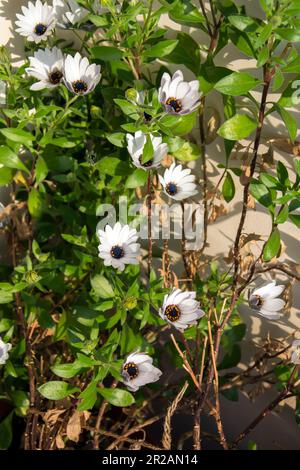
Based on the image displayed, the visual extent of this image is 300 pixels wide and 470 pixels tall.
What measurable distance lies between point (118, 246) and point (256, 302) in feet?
0.89

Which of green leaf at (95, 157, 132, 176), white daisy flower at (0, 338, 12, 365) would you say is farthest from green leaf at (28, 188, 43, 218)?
white daisy flower at (0, 338, 12, 365)

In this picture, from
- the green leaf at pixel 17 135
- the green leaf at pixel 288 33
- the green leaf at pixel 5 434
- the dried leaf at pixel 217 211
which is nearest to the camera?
the green leaf at pixel 288 33

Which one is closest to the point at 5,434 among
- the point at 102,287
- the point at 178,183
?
the point at 102,287

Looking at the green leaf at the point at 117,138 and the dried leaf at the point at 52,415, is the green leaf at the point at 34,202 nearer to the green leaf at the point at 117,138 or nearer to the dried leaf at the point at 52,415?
the green leaf at the point at 117,138

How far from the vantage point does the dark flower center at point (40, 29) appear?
3.42 ft

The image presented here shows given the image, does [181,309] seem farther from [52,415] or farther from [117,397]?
[52,415]

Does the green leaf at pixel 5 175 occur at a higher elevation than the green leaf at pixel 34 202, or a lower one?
higher

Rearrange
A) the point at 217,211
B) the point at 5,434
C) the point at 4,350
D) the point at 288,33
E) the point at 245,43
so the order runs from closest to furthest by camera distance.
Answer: the point at 288,33
the point at 245,43
the point at 4,350
the point at 217,211
the point at 5,434

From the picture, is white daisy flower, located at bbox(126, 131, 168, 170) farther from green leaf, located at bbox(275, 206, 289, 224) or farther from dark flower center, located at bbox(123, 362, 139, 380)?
dark flower center, located at bbox(123, 362, 139, 380)

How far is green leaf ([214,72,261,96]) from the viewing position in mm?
902

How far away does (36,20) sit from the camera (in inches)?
41.5

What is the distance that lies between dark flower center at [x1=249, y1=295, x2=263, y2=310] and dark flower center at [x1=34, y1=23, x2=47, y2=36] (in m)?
0.63

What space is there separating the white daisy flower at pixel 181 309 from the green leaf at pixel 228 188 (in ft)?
0.79

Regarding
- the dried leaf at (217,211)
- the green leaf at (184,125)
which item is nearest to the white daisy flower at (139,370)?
the dried leaf at (217,211)
